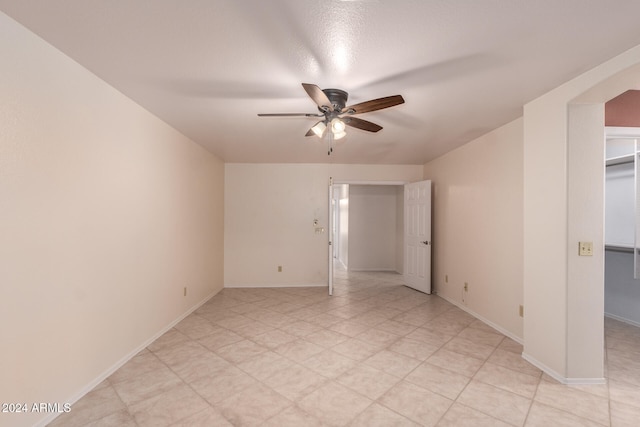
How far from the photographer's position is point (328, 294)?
16.7 feet

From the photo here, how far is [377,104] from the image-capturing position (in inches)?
82.9

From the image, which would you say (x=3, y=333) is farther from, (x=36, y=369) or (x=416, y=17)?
(x=416, y=17)

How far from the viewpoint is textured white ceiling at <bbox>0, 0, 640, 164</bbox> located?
148 centimetres

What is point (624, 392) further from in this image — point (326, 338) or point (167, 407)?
point (167, 407)

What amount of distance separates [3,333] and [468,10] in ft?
9.76

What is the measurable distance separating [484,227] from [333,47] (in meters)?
3.08

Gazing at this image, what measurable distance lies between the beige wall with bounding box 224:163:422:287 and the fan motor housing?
10.9 feet

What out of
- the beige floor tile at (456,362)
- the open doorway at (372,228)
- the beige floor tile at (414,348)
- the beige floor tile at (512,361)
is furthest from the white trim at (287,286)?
the beige floor tile at (512,361)

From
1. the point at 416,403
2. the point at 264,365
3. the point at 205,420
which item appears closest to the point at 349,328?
the point at 264,365

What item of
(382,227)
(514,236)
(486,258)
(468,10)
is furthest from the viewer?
(382,227)

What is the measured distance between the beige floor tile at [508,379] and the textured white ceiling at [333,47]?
7.85 ft

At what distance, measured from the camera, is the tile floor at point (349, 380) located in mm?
1919

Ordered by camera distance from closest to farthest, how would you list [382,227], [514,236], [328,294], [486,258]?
[514,236] < [486,258] < [328,294] < [382,227]

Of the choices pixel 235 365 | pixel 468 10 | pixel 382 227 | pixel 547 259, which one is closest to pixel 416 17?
pixel 468 10
